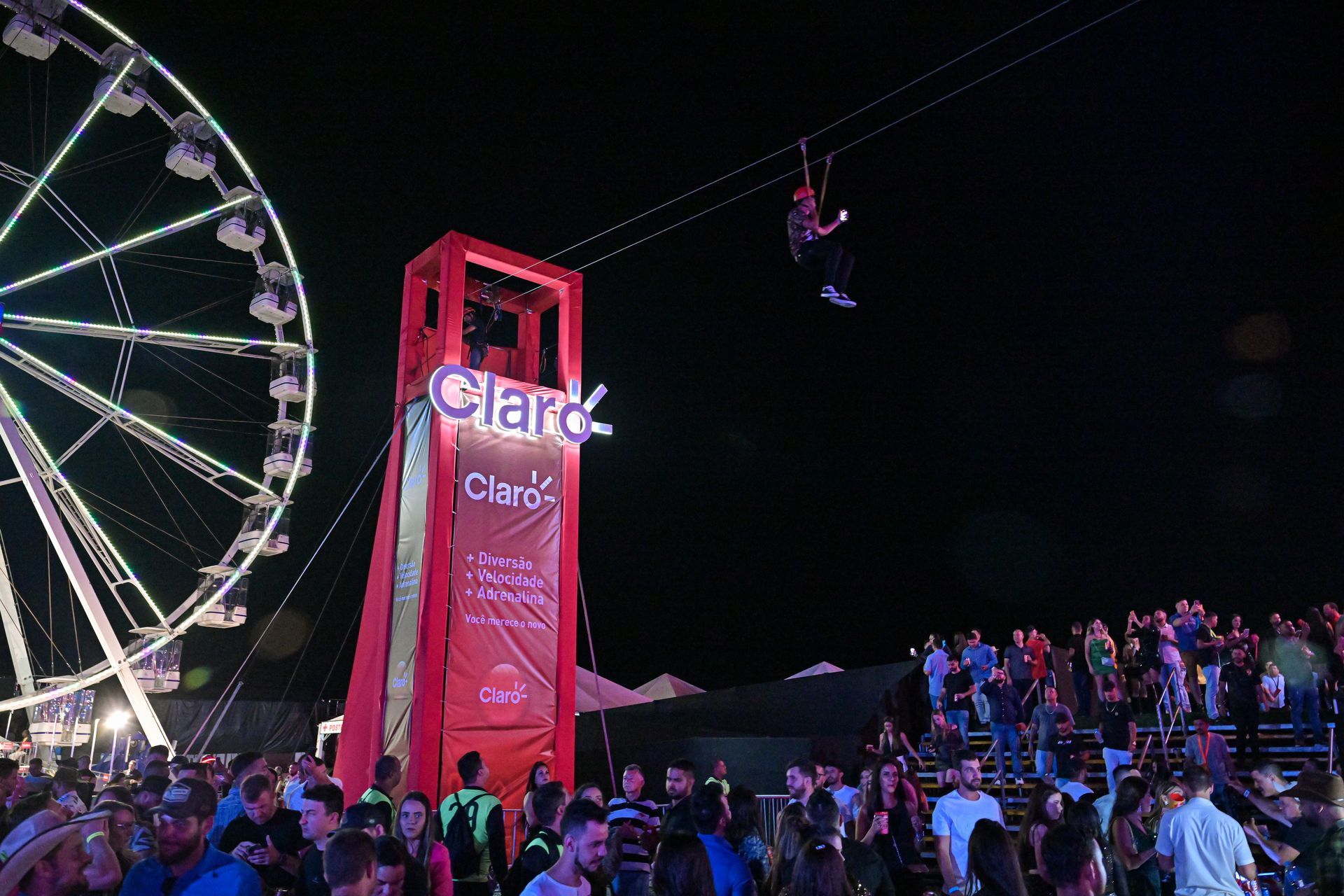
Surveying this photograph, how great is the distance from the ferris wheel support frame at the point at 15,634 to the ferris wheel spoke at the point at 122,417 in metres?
3.01

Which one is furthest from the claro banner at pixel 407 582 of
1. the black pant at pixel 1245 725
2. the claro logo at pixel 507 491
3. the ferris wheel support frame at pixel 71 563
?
the black pant at pixel 1245 725

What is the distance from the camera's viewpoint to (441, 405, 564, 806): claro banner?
37.4 ft

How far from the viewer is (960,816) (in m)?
6.66

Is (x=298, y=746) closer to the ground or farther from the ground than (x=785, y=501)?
closer to the ground

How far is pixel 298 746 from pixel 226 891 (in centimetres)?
2889

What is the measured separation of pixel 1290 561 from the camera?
2209 centimetres

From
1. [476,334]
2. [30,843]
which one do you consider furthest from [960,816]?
[476,334]

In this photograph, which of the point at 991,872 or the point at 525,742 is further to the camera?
the point at 525,742

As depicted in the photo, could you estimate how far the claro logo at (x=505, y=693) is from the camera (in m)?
11.5

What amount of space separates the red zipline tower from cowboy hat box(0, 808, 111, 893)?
7.05m

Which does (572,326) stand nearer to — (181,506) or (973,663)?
(973,663)

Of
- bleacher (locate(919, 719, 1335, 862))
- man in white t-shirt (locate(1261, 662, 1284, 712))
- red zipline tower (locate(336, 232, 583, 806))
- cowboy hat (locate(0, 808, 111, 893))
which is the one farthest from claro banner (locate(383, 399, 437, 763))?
man in white t-shirt (locate(1261, 662, 1284, 712))

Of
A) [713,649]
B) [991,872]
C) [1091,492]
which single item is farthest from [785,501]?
[991,872]

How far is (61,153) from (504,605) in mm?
10652
